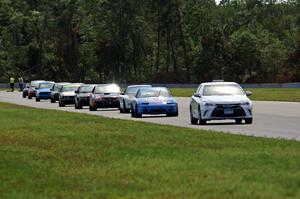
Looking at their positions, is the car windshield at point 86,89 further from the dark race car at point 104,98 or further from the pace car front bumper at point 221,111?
the pace car front bumper at point 221,111

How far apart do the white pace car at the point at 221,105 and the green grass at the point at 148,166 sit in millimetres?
6860

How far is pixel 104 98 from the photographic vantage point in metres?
44.1

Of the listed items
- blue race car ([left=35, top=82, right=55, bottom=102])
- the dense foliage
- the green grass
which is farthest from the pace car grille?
the dense foliage

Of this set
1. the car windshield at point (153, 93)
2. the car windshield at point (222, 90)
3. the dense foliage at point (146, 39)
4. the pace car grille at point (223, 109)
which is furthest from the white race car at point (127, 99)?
the dense foliage at point (146, 39)

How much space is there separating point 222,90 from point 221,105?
4.39 feet

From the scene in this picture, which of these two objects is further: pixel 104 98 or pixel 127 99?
pixel 104 98

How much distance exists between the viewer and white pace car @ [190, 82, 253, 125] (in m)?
27.6

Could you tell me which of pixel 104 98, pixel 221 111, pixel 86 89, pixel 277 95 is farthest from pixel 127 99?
pixel 277 95

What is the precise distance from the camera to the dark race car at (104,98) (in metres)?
44.0

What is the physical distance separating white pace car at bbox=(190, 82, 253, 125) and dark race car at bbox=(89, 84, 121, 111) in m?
15.8

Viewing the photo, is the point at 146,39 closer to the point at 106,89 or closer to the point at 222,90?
the point at 106,89

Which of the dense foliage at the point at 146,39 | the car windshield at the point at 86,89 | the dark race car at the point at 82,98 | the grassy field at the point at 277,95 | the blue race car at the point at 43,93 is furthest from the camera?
the dense foliage at the point at 146,39

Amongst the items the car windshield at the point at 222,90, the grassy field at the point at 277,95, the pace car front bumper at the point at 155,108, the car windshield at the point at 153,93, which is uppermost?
the car windshield at the point at 222,90

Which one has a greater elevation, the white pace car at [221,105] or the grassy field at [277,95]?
the white pace car at [221,105]
